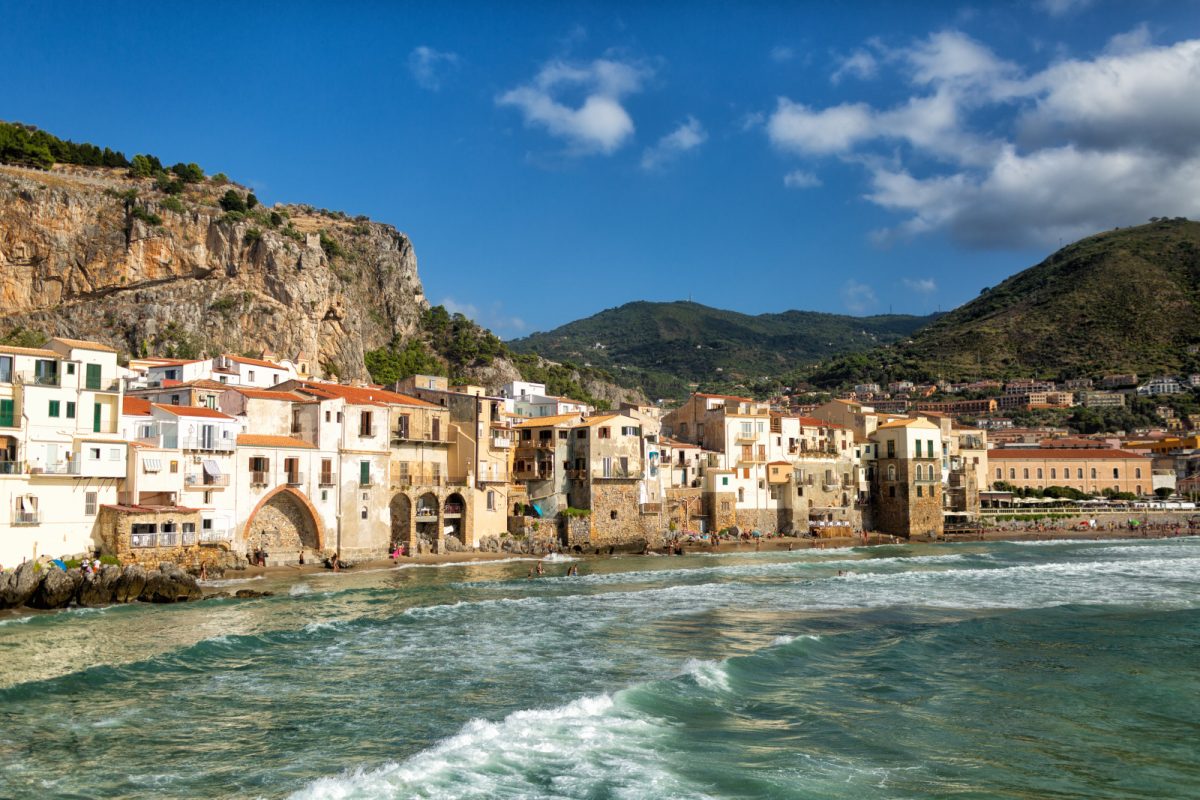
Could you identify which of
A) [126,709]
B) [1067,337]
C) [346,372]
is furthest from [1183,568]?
[1067,337]

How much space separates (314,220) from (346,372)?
3453cm

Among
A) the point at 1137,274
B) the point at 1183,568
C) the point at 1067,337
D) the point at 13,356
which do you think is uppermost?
the point at 1137,274

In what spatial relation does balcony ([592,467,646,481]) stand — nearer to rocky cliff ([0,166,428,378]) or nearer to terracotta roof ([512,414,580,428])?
terracotta roof ([512,414,580,428])

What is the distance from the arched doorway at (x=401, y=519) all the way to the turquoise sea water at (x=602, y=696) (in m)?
11.4

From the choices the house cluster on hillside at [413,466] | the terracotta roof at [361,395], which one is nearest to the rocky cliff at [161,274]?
the house cluster on hillside at [413,466]

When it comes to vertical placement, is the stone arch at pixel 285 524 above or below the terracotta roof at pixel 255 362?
below

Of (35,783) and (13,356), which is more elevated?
(13,356)

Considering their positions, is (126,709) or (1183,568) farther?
(1183,568)

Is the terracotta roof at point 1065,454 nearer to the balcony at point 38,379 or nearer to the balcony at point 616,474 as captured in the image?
the balcony at point 616,474

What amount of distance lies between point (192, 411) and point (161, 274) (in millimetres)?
48295

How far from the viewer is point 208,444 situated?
1534 inches

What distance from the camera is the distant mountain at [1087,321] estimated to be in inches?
5354

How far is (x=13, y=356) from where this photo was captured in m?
34.1

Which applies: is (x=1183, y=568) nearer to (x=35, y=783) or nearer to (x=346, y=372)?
(x=35, y=783)
